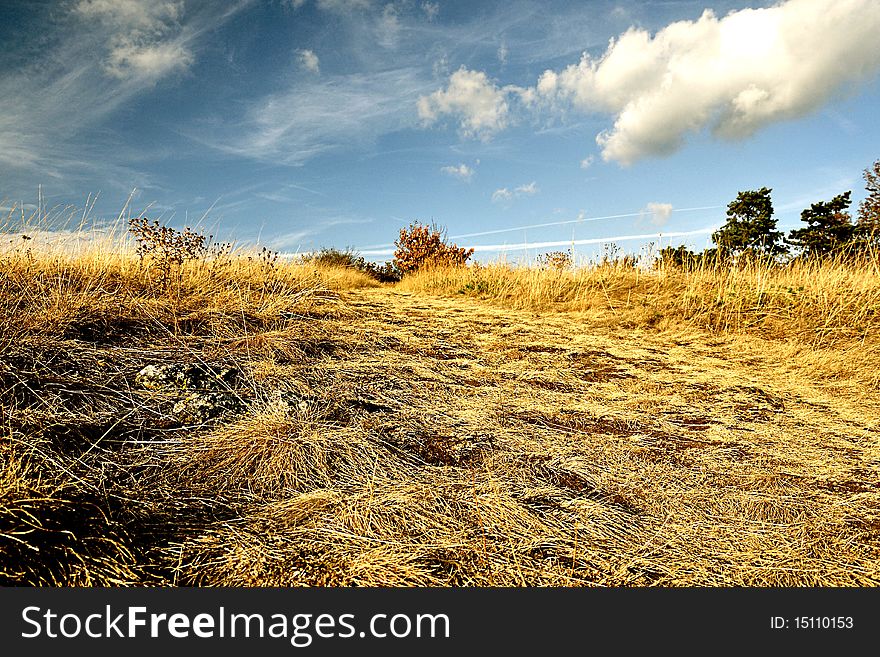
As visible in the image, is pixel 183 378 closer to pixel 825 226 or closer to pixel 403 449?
pixel 403 449

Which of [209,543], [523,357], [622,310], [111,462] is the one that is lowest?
[209,543]

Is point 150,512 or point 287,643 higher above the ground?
point 150,512

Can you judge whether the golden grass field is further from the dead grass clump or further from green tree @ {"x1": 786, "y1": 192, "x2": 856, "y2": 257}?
green tree @ {"x1": 786, "y1": 192, "x2": 856, "y2": 257}

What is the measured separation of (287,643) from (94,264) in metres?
4.62

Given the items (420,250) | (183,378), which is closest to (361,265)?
(420,250)

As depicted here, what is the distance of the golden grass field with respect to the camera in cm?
157

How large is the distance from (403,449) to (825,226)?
1887 centimetres

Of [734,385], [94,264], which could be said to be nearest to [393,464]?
[734,385]

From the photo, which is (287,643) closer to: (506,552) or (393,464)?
(506,552)

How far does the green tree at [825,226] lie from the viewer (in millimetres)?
15812

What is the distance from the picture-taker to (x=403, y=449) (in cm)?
236

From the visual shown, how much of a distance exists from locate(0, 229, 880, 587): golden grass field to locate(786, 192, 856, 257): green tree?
13.5m

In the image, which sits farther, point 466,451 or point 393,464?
point 466,451

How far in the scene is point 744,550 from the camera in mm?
1717
